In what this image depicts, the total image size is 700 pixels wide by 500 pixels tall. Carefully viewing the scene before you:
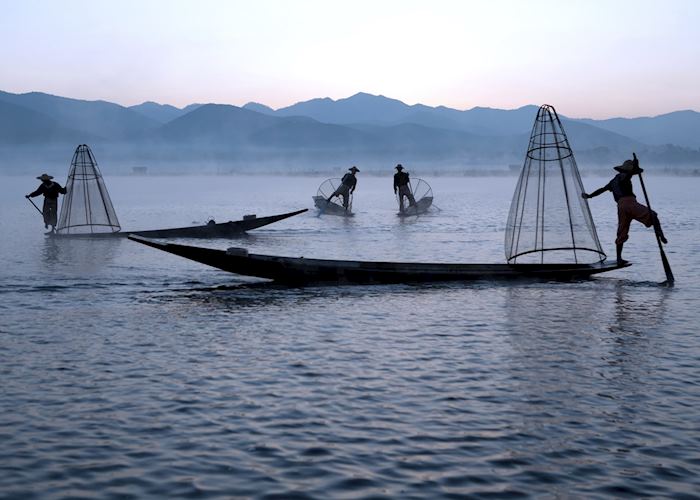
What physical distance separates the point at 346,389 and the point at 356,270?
6819 millimetres

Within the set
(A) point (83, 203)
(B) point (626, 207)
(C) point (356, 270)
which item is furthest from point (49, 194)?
(B) point (626, 207)

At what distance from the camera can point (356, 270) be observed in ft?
50.4

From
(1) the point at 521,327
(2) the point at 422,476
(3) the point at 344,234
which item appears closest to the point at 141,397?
(2) the point at 422,476

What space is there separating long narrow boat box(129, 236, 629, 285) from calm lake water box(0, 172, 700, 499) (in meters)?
0.28

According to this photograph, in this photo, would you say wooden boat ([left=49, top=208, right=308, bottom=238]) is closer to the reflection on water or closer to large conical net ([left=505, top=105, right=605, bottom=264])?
the reflection on water

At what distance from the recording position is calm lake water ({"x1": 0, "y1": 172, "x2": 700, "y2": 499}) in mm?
6211

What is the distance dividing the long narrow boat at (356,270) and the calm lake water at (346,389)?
284 mm

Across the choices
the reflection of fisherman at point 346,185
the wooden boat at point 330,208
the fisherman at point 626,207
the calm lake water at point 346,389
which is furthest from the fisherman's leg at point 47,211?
the fisherman at point 626,207

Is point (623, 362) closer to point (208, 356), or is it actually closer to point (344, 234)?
point (208, 356)

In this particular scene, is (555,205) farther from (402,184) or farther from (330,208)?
(330,208)

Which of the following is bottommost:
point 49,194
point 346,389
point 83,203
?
point 346,389

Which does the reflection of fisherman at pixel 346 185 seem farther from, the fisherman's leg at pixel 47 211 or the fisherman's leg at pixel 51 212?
the fisherman's leg at pixel 47 211

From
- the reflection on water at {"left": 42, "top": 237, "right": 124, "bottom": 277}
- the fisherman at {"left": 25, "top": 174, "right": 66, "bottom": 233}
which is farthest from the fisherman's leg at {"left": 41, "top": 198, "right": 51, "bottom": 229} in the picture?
the reflection on water at {"left": 42, "top": 237, "right": 124, "bottom": 277}

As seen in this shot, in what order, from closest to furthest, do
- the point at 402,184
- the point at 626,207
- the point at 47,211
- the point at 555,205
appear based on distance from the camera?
1. the point at 626,207
2. the point at 555,205
3. the point at 47,211
4. the point at 402,184
